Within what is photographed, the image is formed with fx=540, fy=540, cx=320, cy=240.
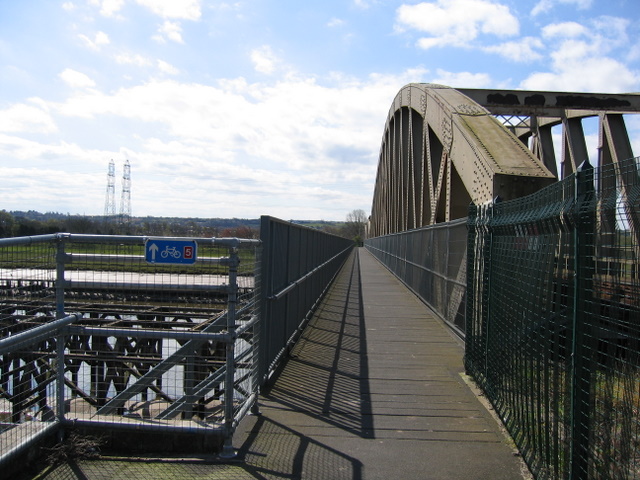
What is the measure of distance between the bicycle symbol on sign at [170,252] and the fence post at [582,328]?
8.95 ft

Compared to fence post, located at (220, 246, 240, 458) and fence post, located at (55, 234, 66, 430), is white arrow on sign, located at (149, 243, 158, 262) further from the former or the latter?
fence post, located at (55, 234, 66, 430)

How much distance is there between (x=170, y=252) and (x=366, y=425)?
2331mm

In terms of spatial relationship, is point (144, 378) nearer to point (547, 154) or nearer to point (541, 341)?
point (541, 341)

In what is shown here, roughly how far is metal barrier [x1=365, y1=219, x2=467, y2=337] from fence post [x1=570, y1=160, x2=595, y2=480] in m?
5.21

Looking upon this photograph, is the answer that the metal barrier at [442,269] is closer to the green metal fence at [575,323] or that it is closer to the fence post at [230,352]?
the green metal fence at [575,323]

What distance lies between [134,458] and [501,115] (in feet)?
48.5

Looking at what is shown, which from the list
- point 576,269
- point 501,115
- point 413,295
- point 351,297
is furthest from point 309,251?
point 501,115

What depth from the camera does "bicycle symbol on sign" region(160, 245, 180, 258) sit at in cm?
409

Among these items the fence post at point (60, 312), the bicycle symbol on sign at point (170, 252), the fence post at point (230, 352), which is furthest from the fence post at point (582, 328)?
the fence post at point (60, 312)

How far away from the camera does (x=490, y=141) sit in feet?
30.6

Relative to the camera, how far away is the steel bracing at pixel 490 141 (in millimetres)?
8234

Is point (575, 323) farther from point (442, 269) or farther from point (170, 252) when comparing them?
point (442, 269)

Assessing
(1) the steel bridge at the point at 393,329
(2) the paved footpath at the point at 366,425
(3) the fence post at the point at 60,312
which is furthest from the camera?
(3) the fence post at the point at 60,312

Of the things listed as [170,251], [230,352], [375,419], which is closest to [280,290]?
[375,419]
